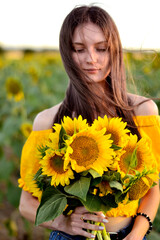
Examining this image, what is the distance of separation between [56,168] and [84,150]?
0.26ft

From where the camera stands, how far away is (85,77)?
3.88ft

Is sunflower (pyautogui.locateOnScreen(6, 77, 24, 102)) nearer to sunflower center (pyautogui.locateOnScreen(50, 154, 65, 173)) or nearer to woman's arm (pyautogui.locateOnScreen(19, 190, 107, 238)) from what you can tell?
woman's arm (pyautogui.locateOnScreen(19, 190, 107, 238))

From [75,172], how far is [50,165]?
6cm

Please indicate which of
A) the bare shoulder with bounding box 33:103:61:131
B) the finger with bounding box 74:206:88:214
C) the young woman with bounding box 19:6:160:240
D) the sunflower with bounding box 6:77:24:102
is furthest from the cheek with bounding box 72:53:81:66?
the sunflower with bounding box 6:77:24:102

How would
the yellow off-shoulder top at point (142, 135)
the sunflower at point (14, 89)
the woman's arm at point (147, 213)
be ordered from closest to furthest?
the woman's arm at point (147, 213) < the yellow off-shoulder top at point (142, 135) < the sunflower at point (14, 89)

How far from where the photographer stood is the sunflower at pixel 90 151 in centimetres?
82

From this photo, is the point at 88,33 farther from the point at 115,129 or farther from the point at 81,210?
the point at 81,210

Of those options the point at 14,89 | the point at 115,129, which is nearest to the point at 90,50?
the point at 115,129

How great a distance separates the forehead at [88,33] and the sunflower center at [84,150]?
437mm

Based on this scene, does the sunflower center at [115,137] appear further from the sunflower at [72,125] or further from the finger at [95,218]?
the finger at [95,218]

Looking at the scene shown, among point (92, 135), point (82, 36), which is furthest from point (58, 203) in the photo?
point (82, 36)

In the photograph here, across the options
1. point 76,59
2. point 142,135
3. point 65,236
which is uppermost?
point 76,59

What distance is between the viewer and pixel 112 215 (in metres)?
1.12

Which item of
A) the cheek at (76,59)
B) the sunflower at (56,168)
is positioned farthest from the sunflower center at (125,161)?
the cheek at (76,59)
